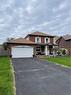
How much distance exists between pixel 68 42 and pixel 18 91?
37.6 metres

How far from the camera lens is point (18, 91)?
314 inches

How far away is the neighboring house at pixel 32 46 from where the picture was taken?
108 feet

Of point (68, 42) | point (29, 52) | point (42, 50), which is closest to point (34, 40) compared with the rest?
point (42, 50)

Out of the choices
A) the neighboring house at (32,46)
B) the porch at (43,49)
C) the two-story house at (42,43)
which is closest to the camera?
the neighboring house at (32,46)

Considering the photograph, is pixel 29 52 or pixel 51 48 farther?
pixel 51 48

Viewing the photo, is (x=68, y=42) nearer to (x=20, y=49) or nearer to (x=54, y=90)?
(x=20, y=49)

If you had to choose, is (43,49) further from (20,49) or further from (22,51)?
(20,49)

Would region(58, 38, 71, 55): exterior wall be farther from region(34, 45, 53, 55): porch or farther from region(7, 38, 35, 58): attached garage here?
region(7, 38, 35, 58): attached garage

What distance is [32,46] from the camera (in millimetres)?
34469

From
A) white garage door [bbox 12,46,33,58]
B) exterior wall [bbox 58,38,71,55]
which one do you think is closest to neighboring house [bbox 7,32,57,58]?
white garage door [bbox 12,46,33,58]

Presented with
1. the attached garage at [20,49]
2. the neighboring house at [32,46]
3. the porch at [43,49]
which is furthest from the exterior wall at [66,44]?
the attached garage at [20,49]

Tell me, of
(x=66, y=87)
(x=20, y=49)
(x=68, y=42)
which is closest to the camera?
(x=66, y=87)

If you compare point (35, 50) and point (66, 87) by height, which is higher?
point (35, 50)

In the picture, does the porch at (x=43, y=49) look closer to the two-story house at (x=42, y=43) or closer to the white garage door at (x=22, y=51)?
the two-story house at (x=42, y=43)
